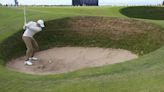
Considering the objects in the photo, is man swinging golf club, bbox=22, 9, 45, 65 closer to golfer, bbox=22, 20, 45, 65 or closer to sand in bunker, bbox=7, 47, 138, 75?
golfer, bbox=22, 20, 45, 65

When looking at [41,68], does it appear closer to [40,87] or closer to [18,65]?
[18,65]

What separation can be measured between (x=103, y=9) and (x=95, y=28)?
46.0 ft

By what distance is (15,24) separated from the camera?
74.1 ft

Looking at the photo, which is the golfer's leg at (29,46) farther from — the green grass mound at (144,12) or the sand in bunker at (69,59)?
the green grass mound at (144,12)

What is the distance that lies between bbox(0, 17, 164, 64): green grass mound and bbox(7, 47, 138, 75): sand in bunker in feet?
1.95

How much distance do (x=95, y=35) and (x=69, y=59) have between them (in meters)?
2.88

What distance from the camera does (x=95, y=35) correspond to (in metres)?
21.5

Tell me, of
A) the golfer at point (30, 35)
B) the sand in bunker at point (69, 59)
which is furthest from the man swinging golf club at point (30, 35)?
the sand in bunker at point (69, 59)

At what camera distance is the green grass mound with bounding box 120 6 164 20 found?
36938 millimetres

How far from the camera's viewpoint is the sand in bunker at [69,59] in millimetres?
17781

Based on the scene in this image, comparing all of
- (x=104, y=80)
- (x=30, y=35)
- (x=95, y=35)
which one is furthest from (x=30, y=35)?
(x=104, y=80)

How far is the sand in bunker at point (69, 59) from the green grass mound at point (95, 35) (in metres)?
0.59

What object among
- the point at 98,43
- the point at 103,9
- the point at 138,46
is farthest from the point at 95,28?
the point at 103,9

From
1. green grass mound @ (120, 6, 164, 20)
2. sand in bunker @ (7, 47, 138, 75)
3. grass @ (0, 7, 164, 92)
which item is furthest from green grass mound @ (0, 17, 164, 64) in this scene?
green grass mound @ (120, 6, 164, 20)
